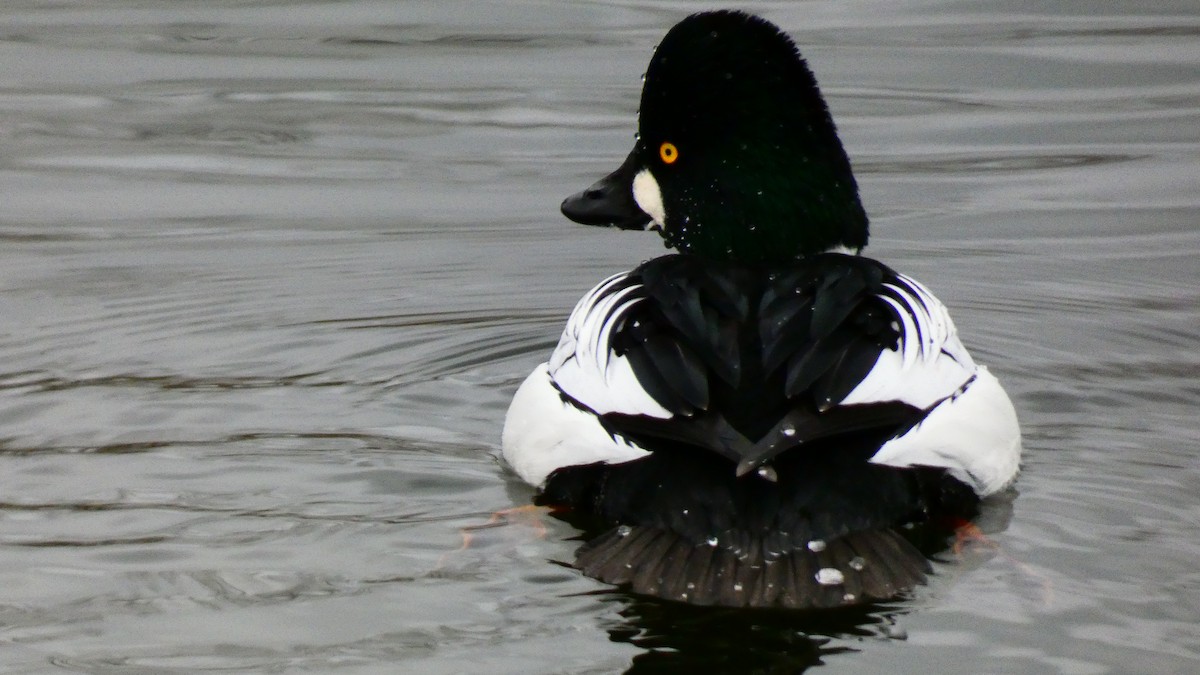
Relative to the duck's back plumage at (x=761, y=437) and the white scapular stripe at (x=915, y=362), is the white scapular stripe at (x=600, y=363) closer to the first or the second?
the duck's back plumage at (x=761, y=437)

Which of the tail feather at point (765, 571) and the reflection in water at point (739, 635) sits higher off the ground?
the tail feather at point (765, 571)

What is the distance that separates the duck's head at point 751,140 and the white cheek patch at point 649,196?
19cm

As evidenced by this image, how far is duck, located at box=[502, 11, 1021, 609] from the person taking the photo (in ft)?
13.1

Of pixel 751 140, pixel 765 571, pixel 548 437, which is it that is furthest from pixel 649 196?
pixel 765 571

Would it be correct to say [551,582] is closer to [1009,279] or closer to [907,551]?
[907,551]

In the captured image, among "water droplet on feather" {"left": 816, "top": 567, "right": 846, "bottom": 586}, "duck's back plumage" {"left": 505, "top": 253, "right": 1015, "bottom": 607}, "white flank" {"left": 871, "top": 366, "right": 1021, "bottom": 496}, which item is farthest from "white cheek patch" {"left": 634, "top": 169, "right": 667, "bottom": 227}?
"water droplet on feather" {"left": 816, "top": 567, "right": 846, "bottom": 586}

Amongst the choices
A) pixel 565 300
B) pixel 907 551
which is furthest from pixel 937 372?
pixel 565 300

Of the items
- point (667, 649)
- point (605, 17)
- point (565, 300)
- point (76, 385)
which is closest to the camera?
point (667, 649)

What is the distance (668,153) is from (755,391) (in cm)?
137

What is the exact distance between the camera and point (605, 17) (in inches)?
482

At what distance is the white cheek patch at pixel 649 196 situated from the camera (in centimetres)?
540

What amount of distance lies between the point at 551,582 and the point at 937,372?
1164 millimetres

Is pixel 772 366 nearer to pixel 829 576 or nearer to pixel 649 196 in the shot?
pixel 829 576

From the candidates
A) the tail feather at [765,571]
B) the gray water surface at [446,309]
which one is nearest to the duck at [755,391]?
the tail feather at [765,571]
